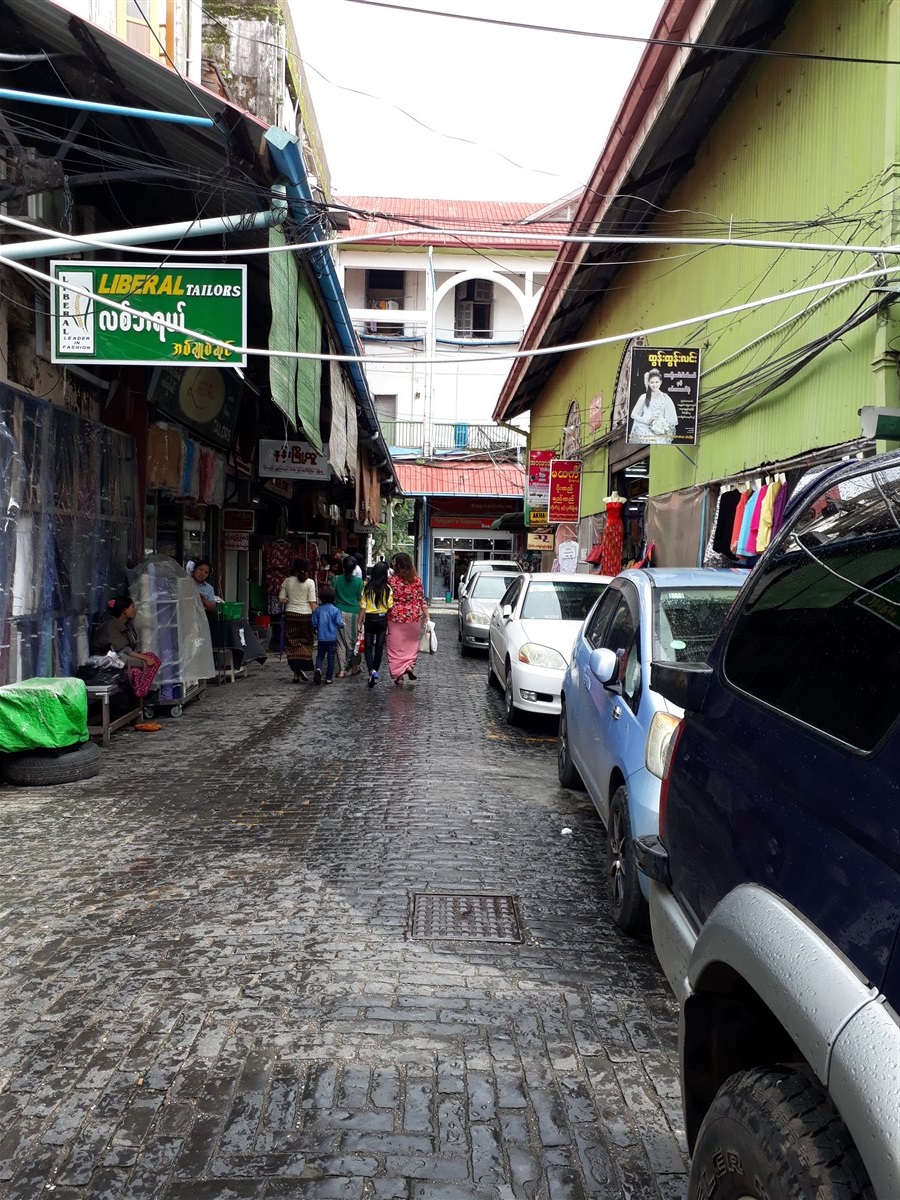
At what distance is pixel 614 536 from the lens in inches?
606

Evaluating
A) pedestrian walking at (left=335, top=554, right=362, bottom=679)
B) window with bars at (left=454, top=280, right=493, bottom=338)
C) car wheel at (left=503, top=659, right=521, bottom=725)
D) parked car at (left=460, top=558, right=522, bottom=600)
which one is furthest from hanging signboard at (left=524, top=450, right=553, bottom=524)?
window with bars at (left=454, top=280, right=493, bottom=338)

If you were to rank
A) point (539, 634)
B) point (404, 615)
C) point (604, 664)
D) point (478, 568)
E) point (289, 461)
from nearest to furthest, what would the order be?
point (604, 664), point (539, 634), point (404, 615), point (289, 461), point (478, 568)

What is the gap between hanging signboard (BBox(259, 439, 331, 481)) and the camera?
53.2ft

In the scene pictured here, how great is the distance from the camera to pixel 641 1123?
10.1 ft

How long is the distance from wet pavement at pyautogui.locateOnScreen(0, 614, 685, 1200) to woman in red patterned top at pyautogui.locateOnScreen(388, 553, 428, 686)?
5.53 metres

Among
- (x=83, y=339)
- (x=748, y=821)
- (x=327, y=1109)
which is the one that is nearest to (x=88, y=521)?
A: (x=83, y=339)

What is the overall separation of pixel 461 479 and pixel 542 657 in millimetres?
27226

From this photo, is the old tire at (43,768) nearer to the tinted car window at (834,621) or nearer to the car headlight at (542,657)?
the car headlight at (542,657)

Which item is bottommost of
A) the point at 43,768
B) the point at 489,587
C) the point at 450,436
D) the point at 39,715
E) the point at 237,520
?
the point at 43,768

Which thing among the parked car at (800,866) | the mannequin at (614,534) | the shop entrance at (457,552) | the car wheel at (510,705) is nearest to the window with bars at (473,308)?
the shop entrance at (457,552)

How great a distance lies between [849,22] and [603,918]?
24.1ft

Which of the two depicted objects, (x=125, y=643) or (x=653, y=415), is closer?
(x=125, y=643)

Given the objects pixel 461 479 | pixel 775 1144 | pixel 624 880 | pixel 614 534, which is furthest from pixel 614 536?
pixel 461 479

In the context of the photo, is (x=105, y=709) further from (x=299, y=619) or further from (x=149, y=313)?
(x=299, y=619)
